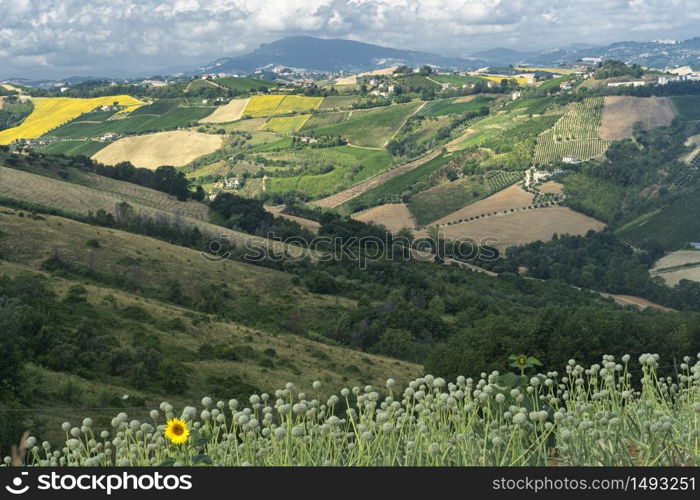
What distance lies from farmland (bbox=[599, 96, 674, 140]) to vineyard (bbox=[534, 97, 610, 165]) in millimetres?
2066

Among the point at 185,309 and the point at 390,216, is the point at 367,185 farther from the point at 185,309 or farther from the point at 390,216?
Result: the point at 185,309

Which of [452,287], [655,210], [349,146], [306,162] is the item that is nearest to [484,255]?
[452,287]

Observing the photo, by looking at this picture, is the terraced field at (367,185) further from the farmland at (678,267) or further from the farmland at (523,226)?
the farmland at (678,267)

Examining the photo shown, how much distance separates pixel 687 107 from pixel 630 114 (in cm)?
1880

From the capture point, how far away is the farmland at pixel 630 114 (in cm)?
17662

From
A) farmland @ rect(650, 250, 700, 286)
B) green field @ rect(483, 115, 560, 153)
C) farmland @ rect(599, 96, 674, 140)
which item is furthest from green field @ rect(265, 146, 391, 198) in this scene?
farmland @ rect(650, 250, 700, 286)

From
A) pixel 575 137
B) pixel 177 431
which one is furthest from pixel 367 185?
pixel 177 431

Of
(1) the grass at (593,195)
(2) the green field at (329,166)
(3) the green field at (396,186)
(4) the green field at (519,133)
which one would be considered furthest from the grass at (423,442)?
(4) the green field at (519,133)

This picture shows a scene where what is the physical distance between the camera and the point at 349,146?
198 meters

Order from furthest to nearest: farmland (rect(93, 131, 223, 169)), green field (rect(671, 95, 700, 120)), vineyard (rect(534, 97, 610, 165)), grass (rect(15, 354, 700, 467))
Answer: green field (rect(671, 95, 700, 120)), farmland (rect(93, 131, 223, 169)), vineyard (rect(534, 97, 610, 165)), grass (rect(15, 354, 700, 467))

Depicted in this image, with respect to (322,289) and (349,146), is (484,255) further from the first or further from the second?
(349,146)

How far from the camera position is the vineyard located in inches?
6452

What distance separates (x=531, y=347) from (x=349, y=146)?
17000 cm

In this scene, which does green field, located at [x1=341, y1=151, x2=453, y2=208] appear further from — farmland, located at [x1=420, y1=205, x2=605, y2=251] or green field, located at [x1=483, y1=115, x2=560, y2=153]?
farmland, located at [x1=420, y1=205, x2=605, y2=251]
